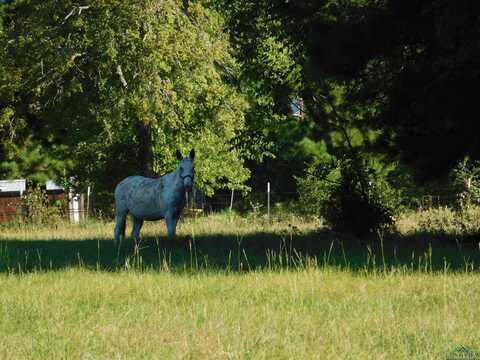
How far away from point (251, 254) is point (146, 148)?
15.8 metres

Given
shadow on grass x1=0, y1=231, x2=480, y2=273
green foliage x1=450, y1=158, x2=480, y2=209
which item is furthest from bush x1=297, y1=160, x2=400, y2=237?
green foliage x1=450, y1=158, x2=480, y2=209

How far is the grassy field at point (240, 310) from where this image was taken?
6340mm

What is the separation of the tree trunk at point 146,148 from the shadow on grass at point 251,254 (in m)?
9.61

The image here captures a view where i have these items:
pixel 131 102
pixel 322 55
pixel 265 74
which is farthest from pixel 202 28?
pixel 322 55

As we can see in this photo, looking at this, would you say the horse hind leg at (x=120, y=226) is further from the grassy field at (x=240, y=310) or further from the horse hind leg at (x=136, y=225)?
the grassy field at (x=240, y=310)

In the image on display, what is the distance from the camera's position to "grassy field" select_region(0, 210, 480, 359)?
634 centimetres

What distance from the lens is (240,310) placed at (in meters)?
8.15

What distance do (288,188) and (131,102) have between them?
1621 centimetres

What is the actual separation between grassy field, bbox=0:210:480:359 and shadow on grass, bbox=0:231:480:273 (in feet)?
0.42

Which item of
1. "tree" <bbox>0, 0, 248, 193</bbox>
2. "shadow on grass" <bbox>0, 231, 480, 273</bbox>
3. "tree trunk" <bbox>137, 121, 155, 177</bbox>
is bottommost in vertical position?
"shadow on grass" <bbox>0, 231, 480, 273</bbox>

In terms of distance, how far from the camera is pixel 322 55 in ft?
46.5

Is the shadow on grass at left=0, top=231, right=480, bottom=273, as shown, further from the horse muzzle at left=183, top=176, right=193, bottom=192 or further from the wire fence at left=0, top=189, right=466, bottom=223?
the wire fence at left=0, top=189, right=466, bottom=223

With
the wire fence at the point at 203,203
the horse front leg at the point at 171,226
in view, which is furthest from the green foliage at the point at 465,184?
the horse front leg at the point at 171,226

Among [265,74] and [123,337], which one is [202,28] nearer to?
[265,74]
